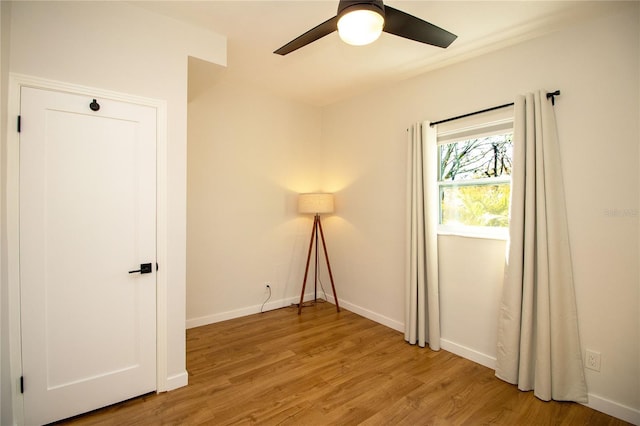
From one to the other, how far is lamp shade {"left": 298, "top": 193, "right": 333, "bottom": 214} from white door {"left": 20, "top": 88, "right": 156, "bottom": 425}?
2.03m

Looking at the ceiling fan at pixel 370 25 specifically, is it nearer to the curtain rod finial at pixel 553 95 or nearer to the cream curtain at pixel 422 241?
the curtain rod finial at pixel 553 95

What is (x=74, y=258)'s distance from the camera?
6.54ft

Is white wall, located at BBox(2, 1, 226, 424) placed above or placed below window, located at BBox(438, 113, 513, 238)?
above

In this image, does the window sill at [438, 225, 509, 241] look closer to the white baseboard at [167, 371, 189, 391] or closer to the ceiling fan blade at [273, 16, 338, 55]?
the ceiling fan blade at [273, 16, 338, 55]

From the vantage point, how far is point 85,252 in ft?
6.64

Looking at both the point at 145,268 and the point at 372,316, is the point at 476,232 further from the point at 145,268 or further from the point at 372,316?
the point at 145,268

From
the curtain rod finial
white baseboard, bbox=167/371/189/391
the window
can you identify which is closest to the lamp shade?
the window

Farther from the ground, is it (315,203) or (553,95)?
(553,95)

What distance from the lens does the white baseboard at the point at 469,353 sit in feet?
8.73

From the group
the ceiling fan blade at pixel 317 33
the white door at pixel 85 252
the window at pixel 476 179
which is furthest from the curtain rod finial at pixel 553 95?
the white door at pixel 85 252

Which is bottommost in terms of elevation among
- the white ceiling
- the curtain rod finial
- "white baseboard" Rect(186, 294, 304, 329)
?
"white baseboard" Rect(186, 294, 304, 329)

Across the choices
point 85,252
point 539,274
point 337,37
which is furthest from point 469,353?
point 85,252

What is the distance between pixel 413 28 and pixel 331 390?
2527 mm

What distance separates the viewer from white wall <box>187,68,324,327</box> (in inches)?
137
